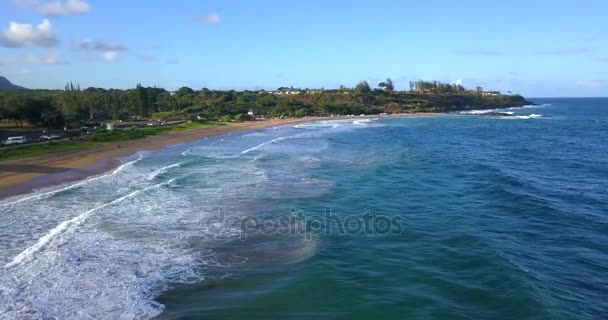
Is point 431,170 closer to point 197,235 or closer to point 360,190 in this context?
point 360,190

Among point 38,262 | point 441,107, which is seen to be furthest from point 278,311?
point 441,107

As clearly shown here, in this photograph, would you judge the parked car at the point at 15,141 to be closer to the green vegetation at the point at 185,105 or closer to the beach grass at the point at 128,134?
the beach grass at the point at 128,134

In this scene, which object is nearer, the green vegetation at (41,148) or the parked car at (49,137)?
the green vegetation at (41,148)

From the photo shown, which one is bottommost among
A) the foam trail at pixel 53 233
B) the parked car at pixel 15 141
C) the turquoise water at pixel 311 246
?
the turquoise water at pixel 311 246

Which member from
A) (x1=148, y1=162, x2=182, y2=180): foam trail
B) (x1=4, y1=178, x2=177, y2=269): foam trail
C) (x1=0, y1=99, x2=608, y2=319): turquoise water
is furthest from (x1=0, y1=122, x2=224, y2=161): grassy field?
(x1=4, y1=178, x2=177, y2=269): foam trail

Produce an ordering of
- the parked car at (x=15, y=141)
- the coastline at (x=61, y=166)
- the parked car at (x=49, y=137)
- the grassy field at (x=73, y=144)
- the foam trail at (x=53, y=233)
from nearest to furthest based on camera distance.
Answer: the foam trail at (x=53, y=233), the coastline at (x=61, y=166), the grassy field at (x=73, y=144), the parked car at (x=15, y=141), the parked car at (x=49, y=137)

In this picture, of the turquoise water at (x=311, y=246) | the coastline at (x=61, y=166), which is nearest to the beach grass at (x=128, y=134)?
the coastline at (x=61, y=166)

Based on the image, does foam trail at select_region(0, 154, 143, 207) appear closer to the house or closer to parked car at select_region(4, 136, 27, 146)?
parked car at select_region(4, 136, 27, 146)
